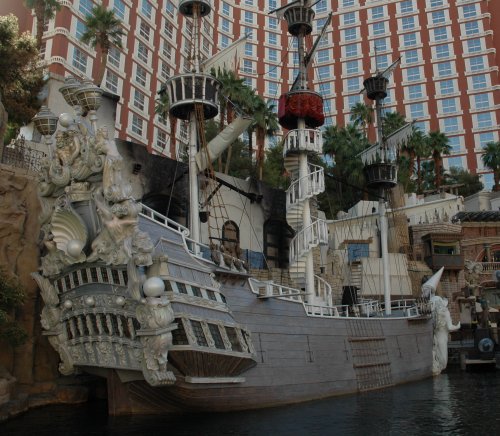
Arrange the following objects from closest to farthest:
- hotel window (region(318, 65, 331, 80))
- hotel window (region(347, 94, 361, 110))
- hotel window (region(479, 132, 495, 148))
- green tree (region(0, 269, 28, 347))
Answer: green tree (region(0, 269, 28, 347))
hotel window (region(479, 132, 495, 148))
hotel window (region(347, 94, 361, 110))
hotel window (region(318, 65, 331, 80))

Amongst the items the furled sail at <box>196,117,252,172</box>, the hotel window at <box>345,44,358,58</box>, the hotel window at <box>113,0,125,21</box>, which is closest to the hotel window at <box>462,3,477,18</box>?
the hotel window at <box>345,44,358,58</box>

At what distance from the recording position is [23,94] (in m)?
22.9

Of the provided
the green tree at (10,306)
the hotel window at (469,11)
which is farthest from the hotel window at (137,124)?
the hotel window at (469,11)

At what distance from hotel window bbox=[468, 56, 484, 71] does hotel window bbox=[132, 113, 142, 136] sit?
39928 millimetres

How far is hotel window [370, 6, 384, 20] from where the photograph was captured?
66312mm

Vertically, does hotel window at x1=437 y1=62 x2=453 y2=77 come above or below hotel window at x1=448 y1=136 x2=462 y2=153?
above

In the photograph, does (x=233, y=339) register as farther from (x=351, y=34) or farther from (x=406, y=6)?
(x=406, y=6)

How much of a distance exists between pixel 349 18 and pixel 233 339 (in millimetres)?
62881

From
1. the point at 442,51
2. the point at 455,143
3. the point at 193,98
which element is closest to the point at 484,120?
the point at 455,143

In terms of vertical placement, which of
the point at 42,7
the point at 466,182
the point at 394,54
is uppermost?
the point at 394,54

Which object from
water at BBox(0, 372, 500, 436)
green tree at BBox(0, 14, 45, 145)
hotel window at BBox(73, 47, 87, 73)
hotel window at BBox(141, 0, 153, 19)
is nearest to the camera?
water at BBox(0, 372, 500, 436)

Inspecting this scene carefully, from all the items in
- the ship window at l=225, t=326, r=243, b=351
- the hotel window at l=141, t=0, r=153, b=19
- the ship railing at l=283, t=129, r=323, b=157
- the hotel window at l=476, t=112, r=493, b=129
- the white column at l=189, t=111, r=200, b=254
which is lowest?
the ship window at l=225, t=326, r=243, b=351

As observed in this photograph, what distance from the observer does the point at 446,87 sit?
62281mm

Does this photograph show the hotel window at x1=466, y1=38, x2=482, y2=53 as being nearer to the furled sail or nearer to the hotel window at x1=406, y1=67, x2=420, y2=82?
the hotel window at x1=406, y1=67, x2=420, y2=82
